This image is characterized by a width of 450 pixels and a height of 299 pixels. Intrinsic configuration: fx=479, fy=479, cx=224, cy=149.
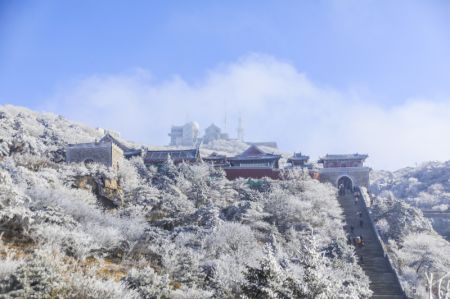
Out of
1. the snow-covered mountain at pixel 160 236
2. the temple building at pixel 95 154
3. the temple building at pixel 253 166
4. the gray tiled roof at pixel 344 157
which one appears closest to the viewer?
the snow-covered mountain at pixel 160 236

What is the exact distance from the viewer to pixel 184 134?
6599 inches

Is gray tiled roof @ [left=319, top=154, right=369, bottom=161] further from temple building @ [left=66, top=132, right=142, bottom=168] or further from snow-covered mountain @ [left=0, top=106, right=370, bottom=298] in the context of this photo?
temple building @ [left=66, top=132, right=142, bottom=168]

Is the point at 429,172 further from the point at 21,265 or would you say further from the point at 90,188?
the point at 21,265

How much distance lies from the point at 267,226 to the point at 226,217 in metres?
3.43

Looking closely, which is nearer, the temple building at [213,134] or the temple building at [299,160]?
the temple building at [299,160]

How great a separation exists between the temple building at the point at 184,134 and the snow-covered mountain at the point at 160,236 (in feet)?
360

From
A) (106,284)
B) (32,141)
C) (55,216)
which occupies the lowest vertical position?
(106,284)

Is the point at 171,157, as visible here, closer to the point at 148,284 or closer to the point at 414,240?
the point at 414,240

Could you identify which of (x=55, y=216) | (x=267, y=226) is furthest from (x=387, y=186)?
(x=55, y=216)

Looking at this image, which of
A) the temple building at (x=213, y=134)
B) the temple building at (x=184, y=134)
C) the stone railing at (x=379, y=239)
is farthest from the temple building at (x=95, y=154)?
the temple building at (x=213, y=134)

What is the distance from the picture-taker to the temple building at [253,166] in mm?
61375

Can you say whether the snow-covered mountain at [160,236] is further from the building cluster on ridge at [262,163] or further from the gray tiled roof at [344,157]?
the gray tiled roof at [344,157]

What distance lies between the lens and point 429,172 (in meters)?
95.1

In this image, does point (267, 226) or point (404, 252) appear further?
point (404, 252)
